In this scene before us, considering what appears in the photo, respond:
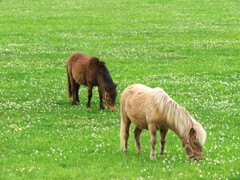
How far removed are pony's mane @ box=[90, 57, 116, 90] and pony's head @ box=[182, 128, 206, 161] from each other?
24.5ft

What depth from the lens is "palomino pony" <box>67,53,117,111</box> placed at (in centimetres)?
2027

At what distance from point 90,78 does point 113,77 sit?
19.4 feet

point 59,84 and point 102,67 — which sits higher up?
point 102,67

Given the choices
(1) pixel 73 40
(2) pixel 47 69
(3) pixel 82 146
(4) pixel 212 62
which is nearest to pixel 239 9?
(1) pixel 73 40

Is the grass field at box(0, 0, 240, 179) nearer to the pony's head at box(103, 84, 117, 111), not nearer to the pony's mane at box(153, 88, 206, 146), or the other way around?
the pony's head at box(103, 84, 117, 111)

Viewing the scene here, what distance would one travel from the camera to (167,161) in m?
13.7

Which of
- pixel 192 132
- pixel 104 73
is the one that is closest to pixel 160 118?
pixel 192 132

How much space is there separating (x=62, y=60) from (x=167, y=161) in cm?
1821

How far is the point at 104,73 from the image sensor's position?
20.5 metres

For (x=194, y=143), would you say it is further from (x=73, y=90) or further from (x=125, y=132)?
(x=73, y=90)

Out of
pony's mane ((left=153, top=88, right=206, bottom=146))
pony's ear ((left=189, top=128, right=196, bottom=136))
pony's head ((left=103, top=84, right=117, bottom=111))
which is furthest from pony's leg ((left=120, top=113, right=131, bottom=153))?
pony's head ((left=103, top=84, right=117, bottom=111))

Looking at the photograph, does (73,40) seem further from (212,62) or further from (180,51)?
(212,62)

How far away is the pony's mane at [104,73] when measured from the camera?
66.5ft

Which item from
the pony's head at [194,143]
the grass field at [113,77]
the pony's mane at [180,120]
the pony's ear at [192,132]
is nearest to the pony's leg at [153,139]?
the grass field at [113,77]
